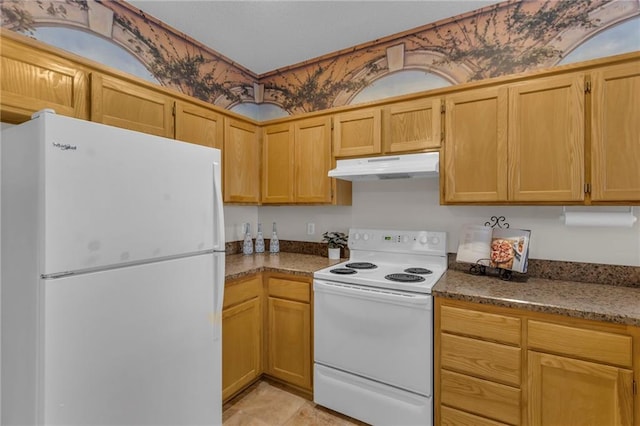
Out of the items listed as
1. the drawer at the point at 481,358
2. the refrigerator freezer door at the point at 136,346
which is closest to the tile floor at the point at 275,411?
the refrigerator freezer door at the point at 136,346

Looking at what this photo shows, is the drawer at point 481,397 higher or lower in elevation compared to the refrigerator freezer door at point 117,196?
lower

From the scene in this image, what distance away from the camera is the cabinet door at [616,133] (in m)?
1.58

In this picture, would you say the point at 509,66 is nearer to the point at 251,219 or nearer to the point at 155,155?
the point at 155,155

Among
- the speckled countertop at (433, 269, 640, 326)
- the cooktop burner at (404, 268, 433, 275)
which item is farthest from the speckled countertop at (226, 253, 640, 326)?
the cooktop burner at (404, 268, 433, 275)

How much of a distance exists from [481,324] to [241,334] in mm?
1565

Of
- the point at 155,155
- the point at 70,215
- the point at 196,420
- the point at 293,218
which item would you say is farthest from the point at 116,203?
the point at 293,218

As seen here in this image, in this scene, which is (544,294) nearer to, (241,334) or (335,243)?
(335,243)

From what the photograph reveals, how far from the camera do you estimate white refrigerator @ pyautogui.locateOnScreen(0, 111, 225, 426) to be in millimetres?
1095

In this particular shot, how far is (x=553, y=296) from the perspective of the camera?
5.23 ft

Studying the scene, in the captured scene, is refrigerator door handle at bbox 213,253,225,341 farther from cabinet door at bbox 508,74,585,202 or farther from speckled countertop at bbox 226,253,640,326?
cabinet door at bbox 508,74,585,202

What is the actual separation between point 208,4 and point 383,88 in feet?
4.84

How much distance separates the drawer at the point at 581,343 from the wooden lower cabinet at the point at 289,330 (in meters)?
1.34

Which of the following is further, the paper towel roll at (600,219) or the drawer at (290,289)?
the drawer at (290,289)

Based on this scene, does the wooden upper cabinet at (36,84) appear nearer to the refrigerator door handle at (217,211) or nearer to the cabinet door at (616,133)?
the refrigerator door handle at (217,211)
